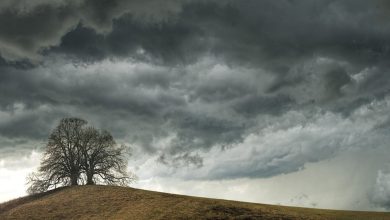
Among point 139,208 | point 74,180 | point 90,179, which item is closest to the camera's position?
point 139,208

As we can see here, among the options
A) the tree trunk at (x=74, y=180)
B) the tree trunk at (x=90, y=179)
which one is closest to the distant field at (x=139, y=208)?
the tree trunk at (x=74, y=180)

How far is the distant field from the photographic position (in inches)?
2066

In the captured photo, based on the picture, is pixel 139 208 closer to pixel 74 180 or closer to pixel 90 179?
pixel 90 179

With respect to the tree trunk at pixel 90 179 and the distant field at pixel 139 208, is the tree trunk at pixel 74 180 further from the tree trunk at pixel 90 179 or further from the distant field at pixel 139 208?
the distant field at pixel 139 208

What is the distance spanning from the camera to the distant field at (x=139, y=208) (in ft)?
172

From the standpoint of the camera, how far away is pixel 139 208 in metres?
55.7

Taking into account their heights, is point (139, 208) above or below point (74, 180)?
below

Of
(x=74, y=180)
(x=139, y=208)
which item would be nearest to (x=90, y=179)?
(x=74, y=180)

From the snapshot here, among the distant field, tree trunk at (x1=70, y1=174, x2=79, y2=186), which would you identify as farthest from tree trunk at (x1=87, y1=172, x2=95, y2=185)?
the distant field

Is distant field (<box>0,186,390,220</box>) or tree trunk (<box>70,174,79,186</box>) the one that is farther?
tree trunk (<box>70,174,79,186</box>)

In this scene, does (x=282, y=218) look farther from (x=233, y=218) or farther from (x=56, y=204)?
(x=56, y=204)

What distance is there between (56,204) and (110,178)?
19810mm

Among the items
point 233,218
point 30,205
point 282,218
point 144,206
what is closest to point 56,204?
point 30,205

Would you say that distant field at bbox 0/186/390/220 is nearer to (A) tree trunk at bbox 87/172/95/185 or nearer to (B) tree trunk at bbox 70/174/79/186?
(B) tree trunk at bbox 70/174/79/186
